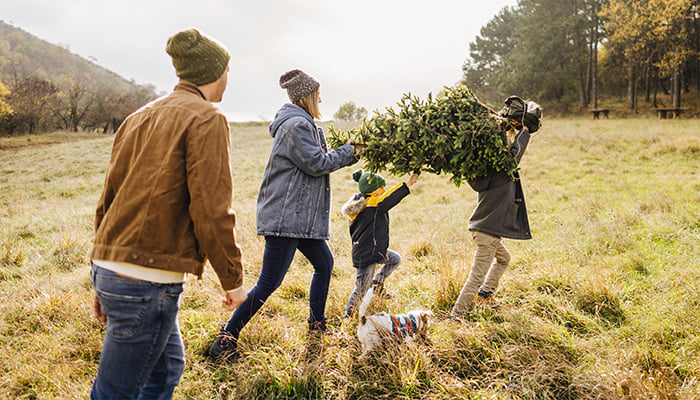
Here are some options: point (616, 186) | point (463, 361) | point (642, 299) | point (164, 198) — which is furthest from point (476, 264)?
point (616, 186)

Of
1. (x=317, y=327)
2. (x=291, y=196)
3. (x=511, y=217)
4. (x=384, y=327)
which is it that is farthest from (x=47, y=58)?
(x=511, y=217)

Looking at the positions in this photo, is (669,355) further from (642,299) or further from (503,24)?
(503,24)

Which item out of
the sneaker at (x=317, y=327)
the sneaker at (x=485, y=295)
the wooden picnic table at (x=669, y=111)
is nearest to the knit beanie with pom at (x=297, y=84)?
the sneaker at (x=317, y=327)

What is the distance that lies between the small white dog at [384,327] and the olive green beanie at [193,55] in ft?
7.00

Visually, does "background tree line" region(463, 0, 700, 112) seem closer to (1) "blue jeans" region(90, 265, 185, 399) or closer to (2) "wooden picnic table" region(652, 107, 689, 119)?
(2) "wooden picnic table" region(652, 107, 689, 119)

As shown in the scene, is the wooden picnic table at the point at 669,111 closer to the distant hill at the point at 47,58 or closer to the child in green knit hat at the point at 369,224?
the child in green knit hat at the point at 369,224

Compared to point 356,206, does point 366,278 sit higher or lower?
lower

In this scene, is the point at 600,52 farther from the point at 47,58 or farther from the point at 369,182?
the point at 47,58

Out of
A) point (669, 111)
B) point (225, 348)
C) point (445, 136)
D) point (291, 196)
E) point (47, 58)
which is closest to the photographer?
point (291, 196)

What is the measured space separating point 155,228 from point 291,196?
4.61 ft

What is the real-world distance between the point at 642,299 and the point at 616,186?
6547 mm

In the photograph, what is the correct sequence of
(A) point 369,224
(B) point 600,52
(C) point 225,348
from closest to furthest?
(C) point 225,348, (A) point 369,224, (B) point 600,52

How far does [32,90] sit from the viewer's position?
3944 cm

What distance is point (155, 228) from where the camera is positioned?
1773 mm
